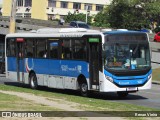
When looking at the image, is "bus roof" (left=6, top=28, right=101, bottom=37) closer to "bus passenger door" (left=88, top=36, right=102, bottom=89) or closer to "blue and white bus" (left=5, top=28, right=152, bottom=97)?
"blue and white bus" (left=5, top=28, right=152, bottom=97)

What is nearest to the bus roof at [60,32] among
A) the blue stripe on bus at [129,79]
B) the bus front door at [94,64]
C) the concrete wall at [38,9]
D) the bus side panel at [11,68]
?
the bus front door at [94,64]

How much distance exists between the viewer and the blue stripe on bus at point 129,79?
70.3 ft

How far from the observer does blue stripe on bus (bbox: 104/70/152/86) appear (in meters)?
21.4

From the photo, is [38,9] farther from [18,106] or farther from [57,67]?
[18,106]

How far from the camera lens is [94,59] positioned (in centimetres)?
2194

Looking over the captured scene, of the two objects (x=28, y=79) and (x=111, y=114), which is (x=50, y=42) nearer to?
(x=28, y=79)

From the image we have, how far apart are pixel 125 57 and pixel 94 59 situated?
1302 mm

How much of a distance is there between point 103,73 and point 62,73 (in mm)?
3399

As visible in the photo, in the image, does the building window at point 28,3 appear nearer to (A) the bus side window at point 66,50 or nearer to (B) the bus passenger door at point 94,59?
(A) the bus side window at point 66,50

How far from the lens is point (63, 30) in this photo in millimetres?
24703

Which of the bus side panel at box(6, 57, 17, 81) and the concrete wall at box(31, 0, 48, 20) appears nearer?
the bus side panel at box(6, 57, 17, 81)

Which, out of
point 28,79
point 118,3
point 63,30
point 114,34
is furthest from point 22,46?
point 118,3

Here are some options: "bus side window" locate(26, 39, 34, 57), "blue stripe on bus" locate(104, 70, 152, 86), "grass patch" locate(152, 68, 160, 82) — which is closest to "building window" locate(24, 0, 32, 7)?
"grass patch" locate(152, 68, 160, 82)

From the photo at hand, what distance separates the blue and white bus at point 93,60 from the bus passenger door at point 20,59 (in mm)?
1533
